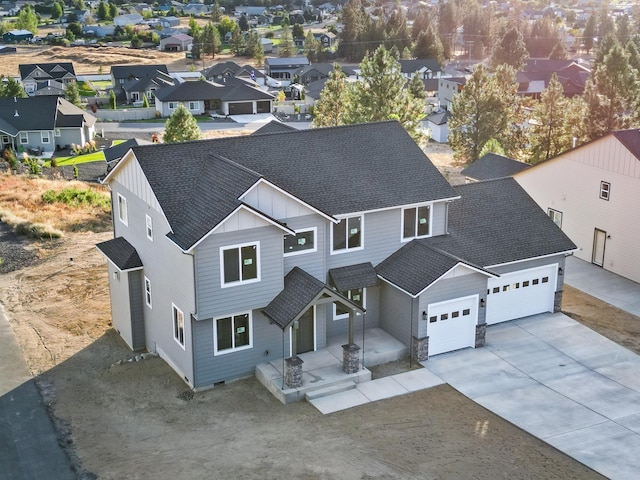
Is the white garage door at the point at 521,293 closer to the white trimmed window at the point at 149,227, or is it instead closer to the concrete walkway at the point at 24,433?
the white trimmed window at the point at 149,227

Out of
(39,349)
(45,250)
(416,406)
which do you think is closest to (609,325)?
(416,406)

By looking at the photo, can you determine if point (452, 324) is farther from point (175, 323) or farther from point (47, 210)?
point (47, 210)

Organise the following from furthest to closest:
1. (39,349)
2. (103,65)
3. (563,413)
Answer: (103,65) → (39,349) → (563,413)

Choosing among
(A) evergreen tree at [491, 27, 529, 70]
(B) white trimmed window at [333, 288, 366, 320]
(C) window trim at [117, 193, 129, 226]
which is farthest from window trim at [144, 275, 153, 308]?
(A) evergreen tree at [491, 27, 529, 70]

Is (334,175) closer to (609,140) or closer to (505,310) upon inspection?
(505,310)

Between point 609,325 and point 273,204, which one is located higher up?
point 273,204

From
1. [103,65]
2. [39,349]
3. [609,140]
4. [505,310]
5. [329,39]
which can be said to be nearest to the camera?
[39,349]
